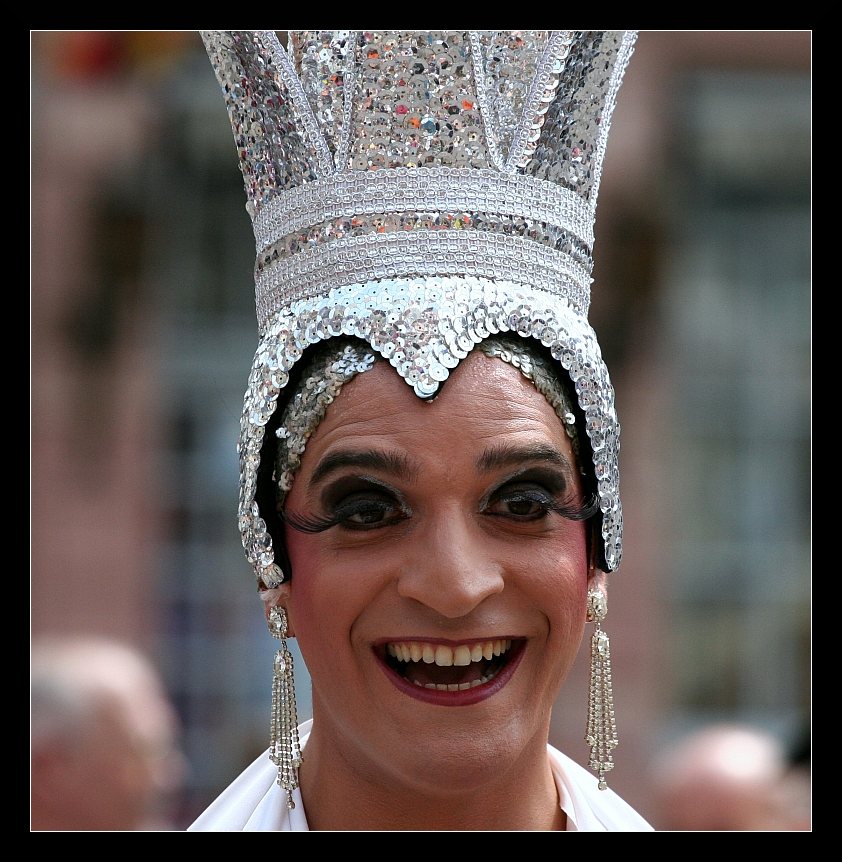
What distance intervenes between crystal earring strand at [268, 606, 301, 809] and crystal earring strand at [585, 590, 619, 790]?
0.66 meters

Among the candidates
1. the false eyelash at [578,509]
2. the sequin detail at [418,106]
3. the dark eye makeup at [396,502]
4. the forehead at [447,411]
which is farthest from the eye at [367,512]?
the sequin detail at [418,106]

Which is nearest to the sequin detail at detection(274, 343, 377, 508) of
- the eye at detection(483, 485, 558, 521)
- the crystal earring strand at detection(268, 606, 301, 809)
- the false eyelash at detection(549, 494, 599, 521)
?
the crystal earring strand at detection(268, 606, 301, 809)

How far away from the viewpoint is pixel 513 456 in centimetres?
279

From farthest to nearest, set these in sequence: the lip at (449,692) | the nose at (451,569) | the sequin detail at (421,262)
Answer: the sequin detail at (421,262) → the lip at (449,692) → the nose at (451,569)

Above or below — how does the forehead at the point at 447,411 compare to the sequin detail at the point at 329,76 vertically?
below

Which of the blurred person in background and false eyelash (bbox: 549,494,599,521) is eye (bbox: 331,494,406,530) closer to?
false eyelash (bbox: 549,494,599,521)

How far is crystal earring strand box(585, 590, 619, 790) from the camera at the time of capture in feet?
9.91

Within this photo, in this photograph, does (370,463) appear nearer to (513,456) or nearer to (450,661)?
(513,456)

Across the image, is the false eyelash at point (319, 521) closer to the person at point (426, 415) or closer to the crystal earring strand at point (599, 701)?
the person at point (426, 415)

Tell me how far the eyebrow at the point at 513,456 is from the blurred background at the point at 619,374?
203 inches

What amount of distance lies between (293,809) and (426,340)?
1.16 m

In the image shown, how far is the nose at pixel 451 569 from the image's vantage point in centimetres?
267

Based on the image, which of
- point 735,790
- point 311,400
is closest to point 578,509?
point 311,400

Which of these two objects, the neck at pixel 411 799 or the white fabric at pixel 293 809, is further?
the white fabric at pixel 293 809
